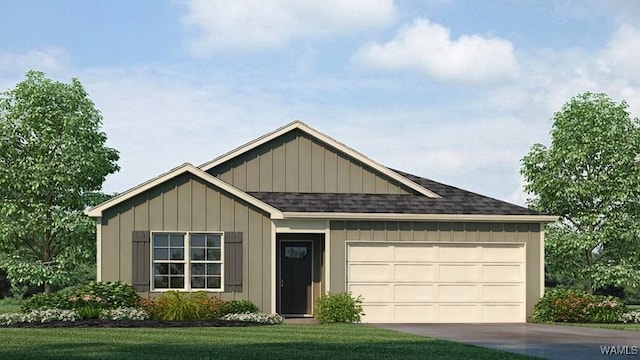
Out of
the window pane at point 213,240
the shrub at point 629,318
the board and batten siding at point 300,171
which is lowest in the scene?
the shrub at point 629,318

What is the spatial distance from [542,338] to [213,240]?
896 cm

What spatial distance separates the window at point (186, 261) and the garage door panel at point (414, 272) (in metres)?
4.57

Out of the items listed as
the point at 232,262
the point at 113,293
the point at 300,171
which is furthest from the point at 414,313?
the point at 113,293

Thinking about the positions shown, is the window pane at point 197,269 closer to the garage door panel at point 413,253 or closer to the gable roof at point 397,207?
the gable roof at point 397,207

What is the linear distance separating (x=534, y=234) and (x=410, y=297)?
3.75 m

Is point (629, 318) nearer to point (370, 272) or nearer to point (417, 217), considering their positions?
point (417, 217)

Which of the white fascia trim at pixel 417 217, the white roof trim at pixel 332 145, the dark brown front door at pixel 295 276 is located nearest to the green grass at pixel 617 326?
the white fascia trim at pixel 417 217

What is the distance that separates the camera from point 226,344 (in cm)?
1819

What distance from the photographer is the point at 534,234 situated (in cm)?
2741

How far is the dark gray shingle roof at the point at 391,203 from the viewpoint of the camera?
26.5 m

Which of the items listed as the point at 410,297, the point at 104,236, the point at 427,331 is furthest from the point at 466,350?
the point at 104,236

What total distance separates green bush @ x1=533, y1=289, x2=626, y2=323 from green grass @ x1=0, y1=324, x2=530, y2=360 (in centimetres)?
639

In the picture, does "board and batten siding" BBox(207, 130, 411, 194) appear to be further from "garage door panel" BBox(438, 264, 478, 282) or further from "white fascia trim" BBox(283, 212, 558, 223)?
"garage door panel" BBox(438, 264, 478, 282)

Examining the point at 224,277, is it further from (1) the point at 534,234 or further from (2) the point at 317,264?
(1) the point at 534,234
